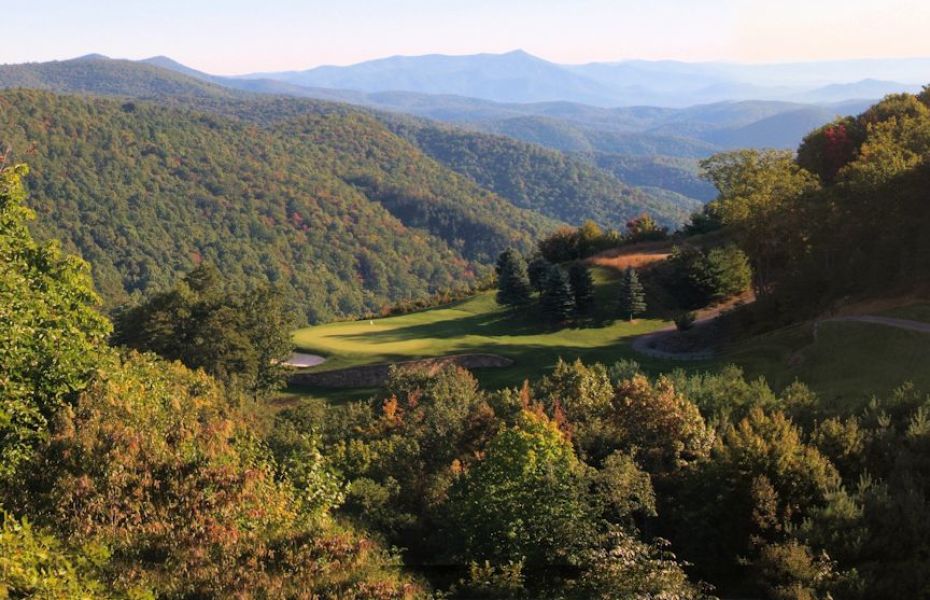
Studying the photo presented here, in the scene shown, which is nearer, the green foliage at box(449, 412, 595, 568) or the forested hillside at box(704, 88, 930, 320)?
the green foliage at box(449, 412, 595, 568)

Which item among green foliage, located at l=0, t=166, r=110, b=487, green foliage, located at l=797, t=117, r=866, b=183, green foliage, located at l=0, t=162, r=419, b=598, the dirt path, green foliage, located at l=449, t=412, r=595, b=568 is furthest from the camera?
green foliage, located at l=797, t=117, r=866, b=183

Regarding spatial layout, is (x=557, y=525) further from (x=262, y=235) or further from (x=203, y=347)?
(x=262, y=235)

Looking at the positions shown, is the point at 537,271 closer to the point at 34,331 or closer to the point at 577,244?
the point at 577,244

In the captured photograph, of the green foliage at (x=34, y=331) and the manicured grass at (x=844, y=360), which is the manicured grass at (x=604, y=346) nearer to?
the manicured grass at (x=844, y=360)

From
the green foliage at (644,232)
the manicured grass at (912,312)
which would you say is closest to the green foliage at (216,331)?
the manicured grass at (912,312)

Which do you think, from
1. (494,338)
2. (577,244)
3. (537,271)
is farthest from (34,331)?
(577,244)

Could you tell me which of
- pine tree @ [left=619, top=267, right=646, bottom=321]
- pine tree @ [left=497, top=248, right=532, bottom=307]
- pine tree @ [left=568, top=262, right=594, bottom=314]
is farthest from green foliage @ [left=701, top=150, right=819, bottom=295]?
pine tree @ [left=497, top=248, right=532, bottom=307]

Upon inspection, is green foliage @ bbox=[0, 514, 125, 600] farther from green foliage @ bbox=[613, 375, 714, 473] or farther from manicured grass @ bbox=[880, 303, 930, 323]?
manicured grass @ bbox=[880, 303, 930, 323]
